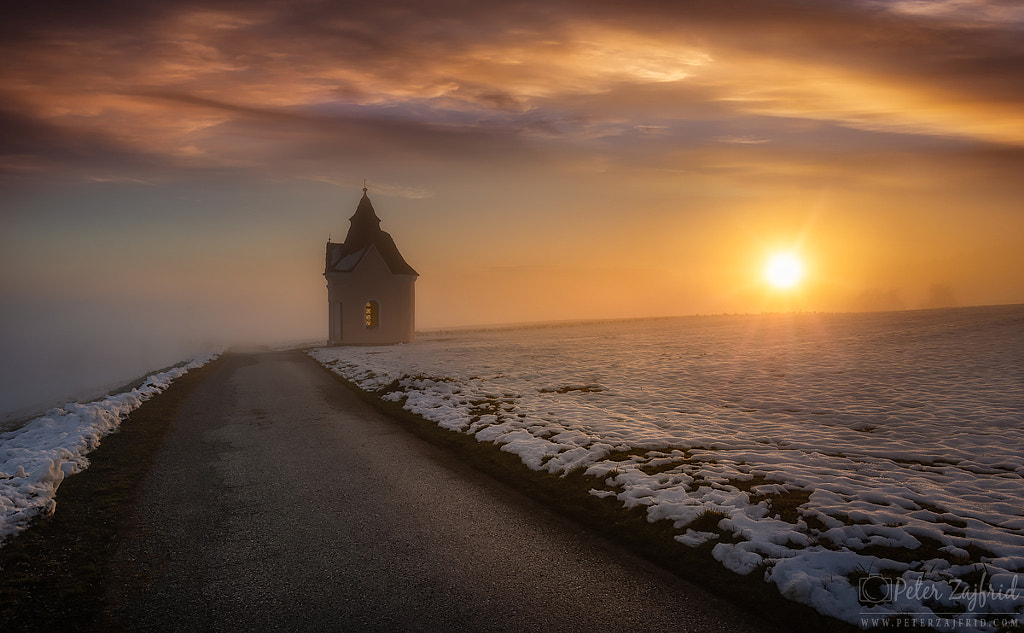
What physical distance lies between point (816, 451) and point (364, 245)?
47021mm

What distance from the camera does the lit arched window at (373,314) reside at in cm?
4969

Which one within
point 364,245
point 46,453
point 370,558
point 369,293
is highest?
point 364,245

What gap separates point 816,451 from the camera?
10523 millimetres

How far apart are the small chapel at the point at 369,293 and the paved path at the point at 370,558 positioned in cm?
3831

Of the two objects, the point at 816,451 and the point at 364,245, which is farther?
the point at 364,245

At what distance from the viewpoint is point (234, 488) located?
30.0ft

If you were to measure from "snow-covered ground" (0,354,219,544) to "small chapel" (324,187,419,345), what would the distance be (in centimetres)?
3117

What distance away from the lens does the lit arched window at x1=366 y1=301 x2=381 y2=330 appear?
163 feet

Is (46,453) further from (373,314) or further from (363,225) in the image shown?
(363,225)
